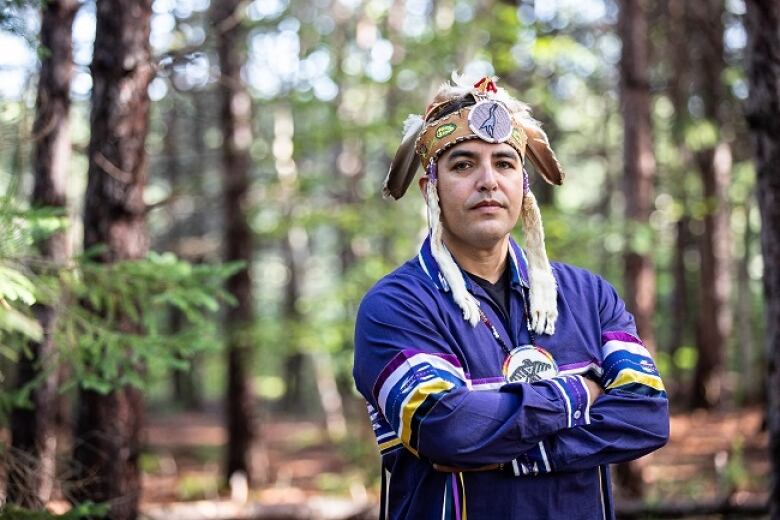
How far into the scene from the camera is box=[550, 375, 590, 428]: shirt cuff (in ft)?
9.26

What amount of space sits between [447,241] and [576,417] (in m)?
0.83

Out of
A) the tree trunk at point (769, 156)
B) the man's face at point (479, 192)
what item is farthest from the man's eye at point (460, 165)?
the tree trunk at point (769, 156)

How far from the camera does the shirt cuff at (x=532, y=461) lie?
2809 mm

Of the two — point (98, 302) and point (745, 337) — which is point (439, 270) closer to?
point (98, 302)

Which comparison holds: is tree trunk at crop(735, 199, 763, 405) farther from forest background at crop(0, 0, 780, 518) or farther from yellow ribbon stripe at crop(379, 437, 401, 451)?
yellow ribbon stripe at crop(379, 437, 401, 451)

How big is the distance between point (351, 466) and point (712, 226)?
9345mm

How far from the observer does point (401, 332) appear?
2.86m

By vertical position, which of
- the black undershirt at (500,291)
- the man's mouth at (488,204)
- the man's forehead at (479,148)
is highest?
the man's forehead at (479,148)

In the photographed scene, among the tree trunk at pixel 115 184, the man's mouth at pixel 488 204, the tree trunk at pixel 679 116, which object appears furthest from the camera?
the tree trunk at pixel 679 116

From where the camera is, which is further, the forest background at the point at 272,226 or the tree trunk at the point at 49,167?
the tree trunk at the point at 49,167

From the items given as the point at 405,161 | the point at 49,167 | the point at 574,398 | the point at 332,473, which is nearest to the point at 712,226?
the point at 332,473

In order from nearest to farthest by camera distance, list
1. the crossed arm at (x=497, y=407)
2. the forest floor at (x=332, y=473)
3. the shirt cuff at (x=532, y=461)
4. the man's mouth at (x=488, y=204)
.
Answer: the crossed arm at (x=497, y=407) < the shirt cuff at (x=532, y=461) < the man's mouth at (x=488, y=204) < the forest floor at (x=332, y=473)

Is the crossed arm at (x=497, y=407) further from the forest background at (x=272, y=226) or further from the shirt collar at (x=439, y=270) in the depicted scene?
the forest background at (x=272, y=226)

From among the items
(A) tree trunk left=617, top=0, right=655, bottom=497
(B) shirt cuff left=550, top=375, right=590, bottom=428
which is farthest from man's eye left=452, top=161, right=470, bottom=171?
(A) tree trunk left=617, top=0, right=655, bottom=497
